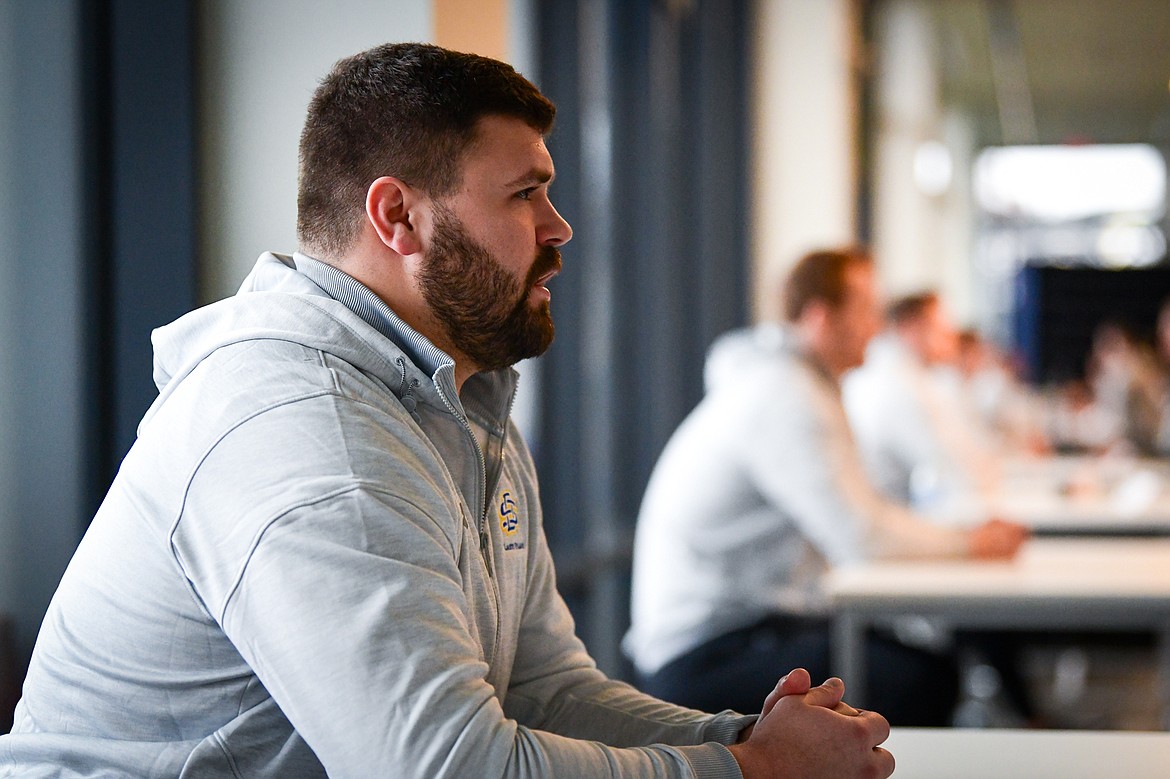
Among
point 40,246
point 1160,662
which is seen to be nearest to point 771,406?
point 40,246

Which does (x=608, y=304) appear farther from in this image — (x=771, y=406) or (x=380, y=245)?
(x=380, y=245)

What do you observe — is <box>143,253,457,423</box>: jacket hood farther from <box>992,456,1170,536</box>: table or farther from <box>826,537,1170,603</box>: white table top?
<box>992,456,1170,536</box>: table

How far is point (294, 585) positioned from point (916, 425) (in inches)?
152

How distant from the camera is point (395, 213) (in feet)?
4.53

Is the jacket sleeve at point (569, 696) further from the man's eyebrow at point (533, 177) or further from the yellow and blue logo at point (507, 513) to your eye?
the man's eyebrow at point (533, 177)

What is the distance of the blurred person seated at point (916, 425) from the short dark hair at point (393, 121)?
3072mm

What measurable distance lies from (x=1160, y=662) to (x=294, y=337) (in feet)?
17.5

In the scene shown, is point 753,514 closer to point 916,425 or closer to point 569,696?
point 569,696

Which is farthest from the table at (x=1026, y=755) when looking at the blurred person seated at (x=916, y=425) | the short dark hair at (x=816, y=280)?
the blurred person seated at (x=916, y=425)

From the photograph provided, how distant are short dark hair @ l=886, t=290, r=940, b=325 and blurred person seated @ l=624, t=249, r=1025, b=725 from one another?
2401 millimetres

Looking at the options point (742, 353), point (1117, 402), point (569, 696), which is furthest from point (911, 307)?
point (569, 696)

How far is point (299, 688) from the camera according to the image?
3.55 feet

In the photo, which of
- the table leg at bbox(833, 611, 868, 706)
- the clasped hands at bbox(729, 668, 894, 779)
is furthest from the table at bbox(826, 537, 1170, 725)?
the clasped hands at bbox(729, 668, 894, 779)

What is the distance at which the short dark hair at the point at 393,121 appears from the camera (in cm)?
138
